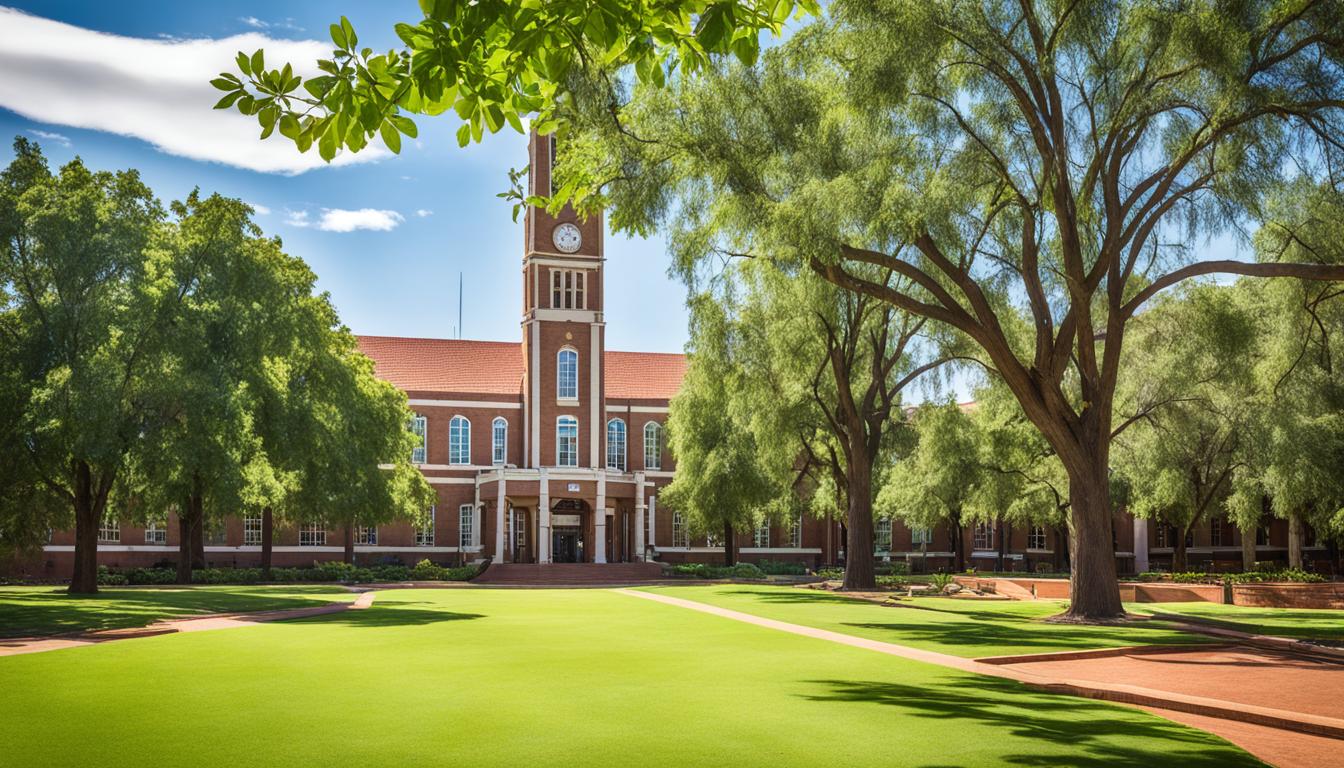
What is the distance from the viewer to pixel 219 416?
93.5 ft

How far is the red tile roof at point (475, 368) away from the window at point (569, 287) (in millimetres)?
7338

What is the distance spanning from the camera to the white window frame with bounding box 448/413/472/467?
64.8 m

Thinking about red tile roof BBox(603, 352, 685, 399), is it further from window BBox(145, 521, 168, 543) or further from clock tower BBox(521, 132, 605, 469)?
window BBox(145, 521, 168, 543)

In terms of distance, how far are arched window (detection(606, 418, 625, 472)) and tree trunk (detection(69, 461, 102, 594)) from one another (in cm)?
3659

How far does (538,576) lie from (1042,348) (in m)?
33.4

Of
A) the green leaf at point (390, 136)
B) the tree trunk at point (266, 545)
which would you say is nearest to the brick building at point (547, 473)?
the tree trunk at point (266, 545)

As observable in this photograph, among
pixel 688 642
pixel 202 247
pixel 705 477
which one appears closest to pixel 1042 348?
pixel 688 642

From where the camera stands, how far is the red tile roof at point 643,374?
69.1 m

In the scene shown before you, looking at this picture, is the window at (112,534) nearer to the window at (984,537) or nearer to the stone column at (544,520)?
the stone column at (544,520)

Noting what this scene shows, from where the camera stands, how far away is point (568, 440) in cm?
6212

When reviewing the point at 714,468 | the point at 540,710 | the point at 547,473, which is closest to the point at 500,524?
the point at 547,473

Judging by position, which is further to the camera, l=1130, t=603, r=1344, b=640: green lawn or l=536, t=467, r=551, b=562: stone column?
l=536, t=467, r=551, b=562: stone column

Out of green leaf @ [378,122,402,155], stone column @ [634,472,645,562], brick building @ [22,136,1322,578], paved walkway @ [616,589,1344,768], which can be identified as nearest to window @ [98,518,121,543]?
brick building @ [22,136,1322,578]

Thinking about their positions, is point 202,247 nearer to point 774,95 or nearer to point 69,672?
point 774,95
